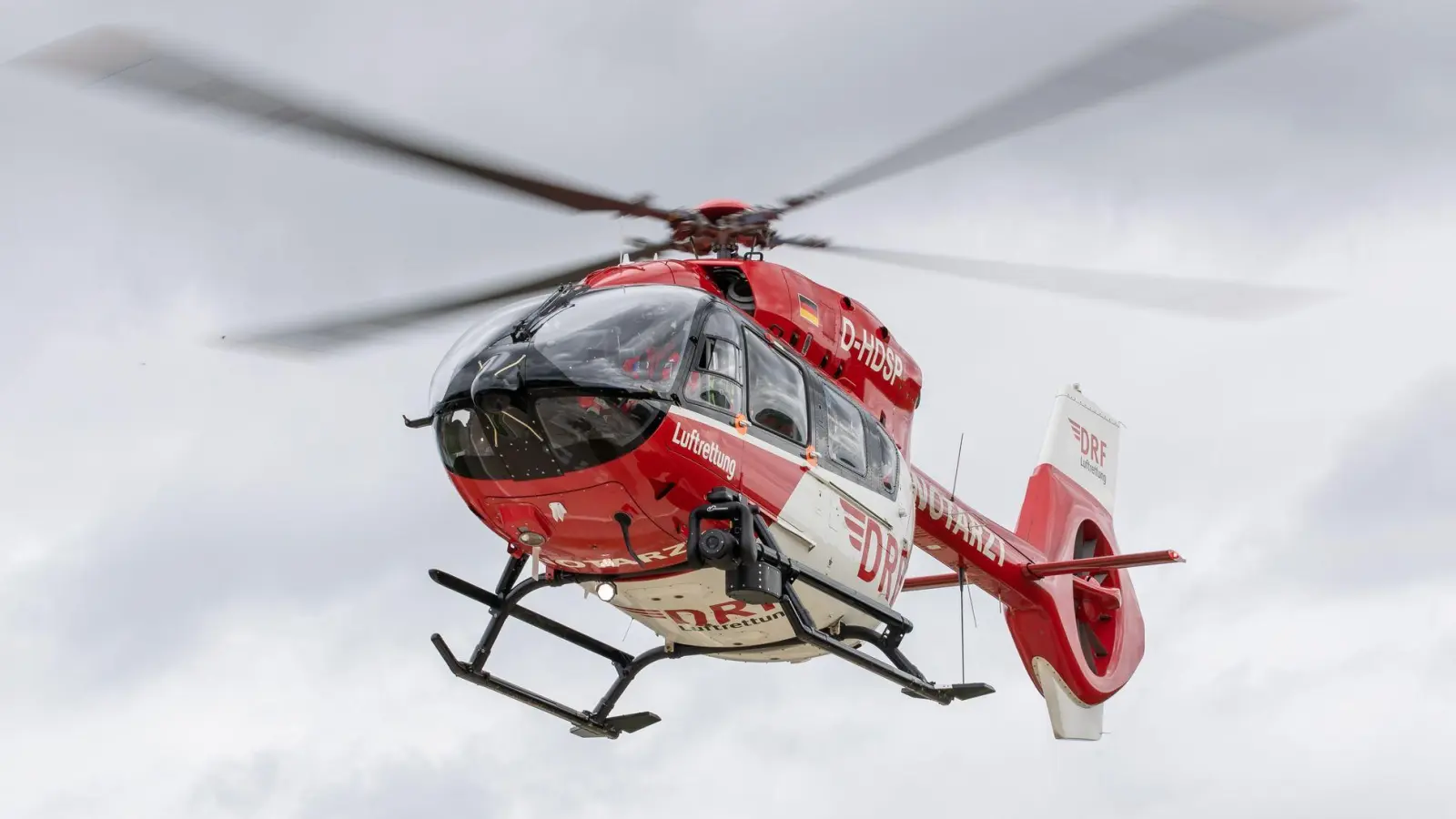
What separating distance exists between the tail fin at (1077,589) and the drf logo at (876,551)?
12.6 ft

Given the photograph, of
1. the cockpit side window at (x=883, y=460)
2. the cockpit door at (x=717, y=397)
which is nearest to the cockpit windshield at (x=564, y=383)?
the cockpit door at (x=717, y=397)

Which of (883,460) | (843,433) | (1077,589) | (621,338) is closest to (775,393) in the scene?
(843,433)

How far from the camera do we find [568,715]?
1577 cm

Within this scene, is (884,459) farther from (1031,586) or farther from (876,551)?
(1031,586)

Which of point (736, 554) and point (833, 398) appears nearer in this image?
point (736, 554)

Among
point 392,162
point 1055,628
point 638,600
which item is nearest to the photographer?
point 392,162

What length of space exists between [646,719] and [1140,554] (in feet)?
16.4

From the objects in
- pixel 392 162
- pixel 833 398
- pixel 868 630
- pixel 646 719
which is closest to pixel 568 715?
pixel 646 719

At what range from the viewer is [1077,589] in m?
19.8

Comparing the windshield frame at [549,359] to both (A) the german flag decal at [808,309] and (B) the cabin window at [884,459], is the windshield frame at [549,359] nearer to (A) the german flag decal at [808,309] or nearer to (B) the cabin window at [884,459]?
(A) the german flag decal at [808,309]

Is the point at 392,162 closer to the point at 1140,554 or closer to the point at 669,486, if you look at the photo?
the point at 669,486

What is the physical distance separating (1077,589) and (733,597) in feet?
24.9

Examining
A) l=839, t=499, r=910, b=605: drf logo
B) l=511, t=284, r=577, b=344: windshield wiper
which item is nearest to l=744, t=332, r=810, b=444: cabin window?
l=839, t=499, r=910, b=605: drf logo

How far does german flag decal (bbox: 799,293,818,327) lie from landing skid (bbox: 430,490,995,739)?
2.18 m
